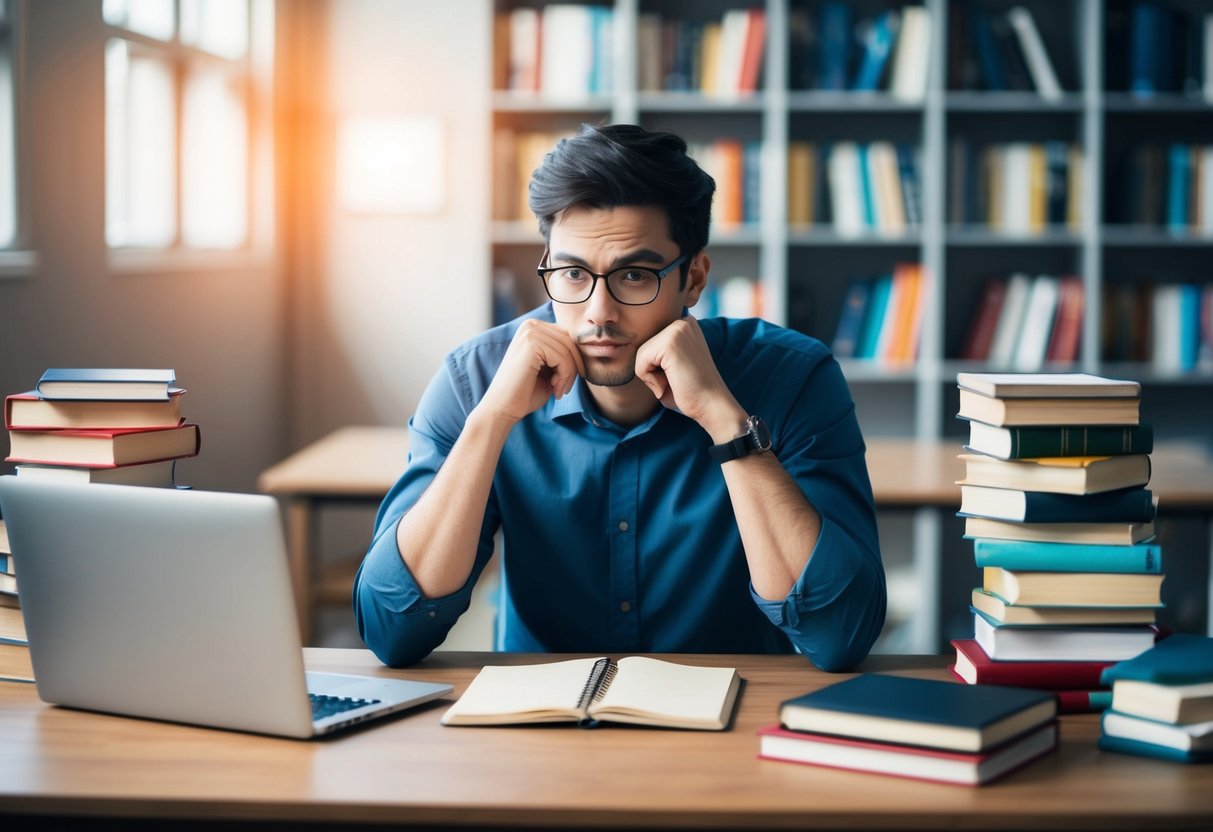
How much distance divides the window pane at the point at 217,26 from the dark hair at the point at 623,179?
8.91ft

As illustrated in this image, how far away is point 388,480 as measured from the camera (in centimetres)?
299

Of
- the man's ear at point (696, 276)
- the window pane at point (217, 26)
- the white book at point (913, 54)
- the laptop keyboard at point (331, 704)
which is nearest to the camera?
the laptop keyboard at point (331, 704)

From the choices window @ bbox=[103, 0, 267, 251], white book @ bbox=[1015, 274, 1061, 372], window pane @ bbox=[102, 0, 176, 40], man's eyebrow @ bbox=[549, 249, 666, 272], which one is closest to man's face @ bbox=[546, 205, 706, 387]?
man's eyebrow @ bbox=[549, 249, 666, 272]

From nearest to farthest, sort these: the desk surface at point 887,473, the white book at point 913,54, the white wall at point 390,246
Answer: the desk surface at point 887,473
the white book at point 913,54
the white wall at point 390,246

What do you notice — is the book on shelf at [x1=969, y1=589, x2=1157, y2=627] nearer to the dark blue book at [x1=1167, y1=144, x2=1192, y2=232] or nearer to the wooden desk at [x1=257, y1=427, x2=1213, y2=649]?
the wooden desk at [x1=257, y1=427, x2=1213, y2=649]

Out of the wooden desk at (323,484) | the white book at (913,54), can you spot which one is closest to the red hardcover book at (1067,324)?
the white book at (913,54)

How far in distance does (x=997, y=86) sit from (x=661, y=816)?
12.2 feet

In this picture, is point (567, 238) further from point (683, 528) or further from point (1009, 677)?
point (1009, 677)

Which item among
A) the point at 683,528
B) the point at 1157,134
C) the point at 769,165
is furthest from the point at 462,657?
the point at 1157,134

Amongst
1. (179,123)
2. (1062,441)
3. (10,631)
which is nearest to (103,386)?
(10,631)

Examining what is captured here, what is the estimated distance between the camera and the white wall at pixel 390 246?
4746mm

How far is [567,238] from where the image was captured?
1709 millimetres

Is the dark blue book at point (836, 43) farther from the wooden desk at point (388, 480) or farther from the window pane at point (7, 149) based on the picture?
the window pane at point (7, 149)

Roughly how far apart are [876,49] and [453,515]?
3141mm
